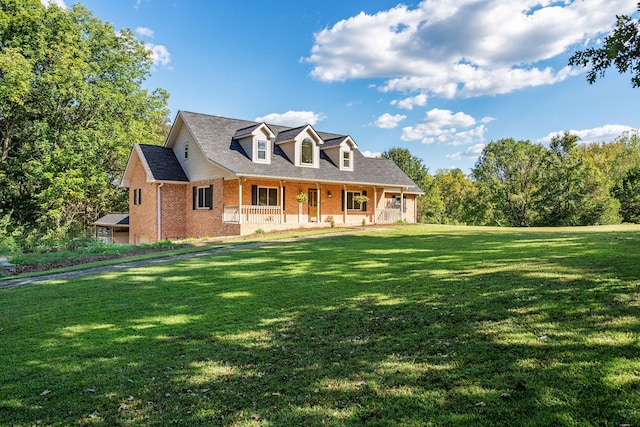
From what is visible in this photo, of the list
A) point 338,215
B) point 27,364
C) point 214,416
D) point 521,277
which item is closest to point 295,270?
point 521,277

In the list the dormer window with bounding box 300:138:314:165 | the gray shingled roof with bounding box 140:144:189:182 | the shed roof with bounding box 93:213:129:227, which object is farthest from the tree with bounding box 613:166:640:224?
the shed roof with bounding box 93:213:129:227

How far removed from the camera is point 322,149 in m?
29.7

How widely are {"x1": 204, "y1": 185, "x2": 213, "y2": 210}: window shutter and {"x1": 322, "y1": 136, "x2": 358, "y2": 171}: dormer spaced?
8.99 meters

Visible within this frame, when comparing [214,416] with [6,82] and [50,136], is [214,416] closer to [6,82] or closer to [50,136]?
[6,82]

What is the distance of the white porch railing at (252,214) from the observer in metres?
23.1

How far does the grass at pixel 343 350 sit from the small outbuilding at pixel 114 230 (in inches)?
934

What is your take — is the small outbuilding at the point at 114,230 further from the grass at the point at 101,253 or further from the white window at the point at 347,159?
the white window at the point at 347,159

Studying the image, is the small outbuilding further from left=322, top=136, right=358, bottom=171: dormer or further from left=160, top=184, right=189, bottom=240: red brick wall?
left=322, top=136, right=358, bottom=171: dormer

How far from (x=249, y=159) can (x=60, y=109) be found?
606 inches

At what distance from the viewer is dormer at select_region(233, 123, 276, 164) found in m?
24.7

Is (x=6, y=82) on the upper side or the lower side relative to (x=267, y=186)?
upper

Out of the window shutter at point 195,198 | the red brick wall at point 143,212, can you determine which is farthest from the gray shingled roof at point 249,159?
the window shutter at point 195,198

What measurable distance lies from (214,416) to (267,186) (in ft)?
72.7

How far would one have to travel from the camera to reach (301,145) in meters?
26.9
